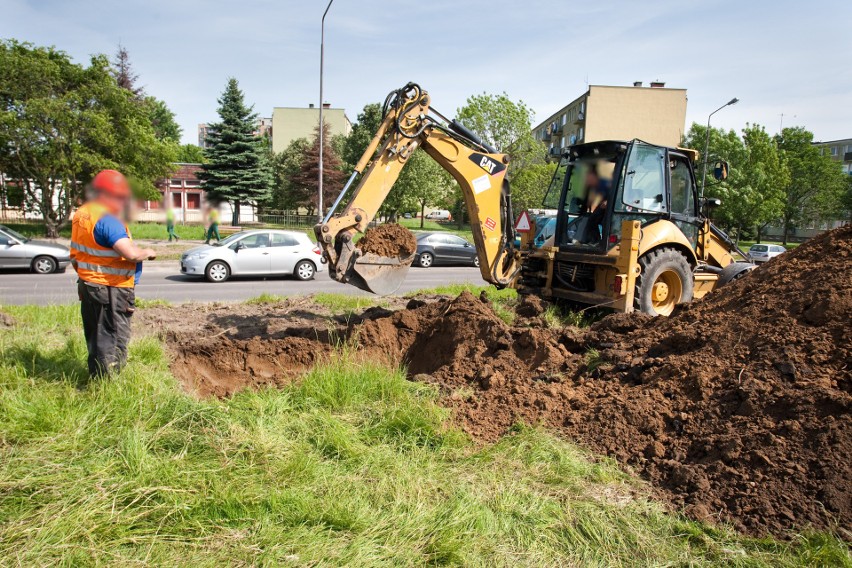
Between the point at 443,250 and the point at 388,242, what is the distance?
49.0 feet

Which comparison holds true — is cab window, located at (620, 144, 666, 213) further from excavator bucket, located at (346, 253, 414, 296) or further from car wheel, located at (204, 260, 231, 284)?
car wheel, located at (204, 260, 231, 284)

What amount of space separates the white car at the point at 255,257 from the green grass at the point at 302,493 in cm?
1108

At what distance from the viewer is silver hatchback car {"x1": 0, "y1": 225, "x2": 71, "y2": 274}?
15.4 metres

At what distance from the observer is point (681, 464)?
367cm

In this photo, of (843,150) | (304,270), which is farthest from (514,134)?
(843,150)

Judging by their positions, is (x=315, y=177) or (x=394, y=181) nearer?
(x=394, y=181)

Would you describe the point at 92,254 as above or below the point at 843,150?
below

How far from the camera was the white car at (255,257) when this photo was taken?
15125 millimetres

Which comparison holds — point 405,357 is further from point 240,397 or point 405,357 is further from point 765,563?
point 765,563

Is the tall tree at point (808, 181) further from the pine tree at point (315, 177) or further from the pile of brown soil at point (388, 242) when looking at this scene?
the pile of brown soil at point (388, 242)

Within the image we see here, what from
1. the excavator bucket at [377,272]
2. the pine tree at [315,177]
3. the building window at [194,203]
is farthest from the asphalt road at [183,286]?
the pine tree at [315,177]

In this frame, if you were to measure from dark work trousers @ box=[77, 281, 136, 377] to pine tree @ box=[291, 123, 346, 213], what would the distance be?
117 feet

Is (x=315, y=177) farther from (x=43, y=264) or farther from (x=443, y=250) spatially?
(x=43, y=264)

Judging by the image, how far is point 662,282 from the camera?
26.3 ft
